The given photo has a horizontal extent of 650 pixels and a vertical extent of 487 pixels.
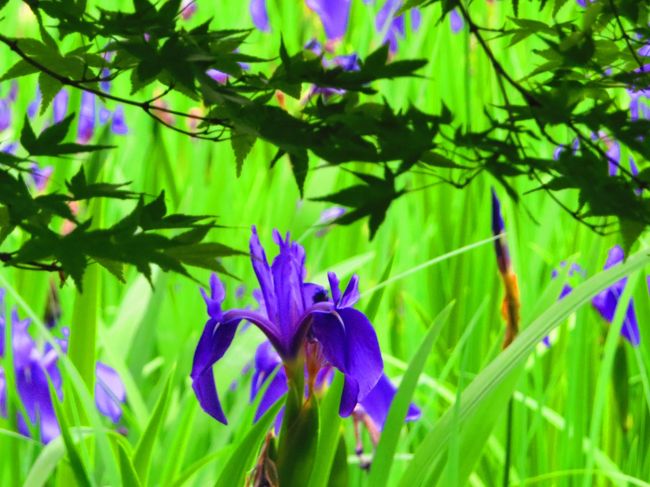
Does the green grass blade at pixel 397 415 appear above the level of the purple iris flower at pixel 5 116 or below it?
below

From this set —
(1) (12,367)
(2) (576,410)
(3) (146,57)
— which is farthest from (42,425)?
(3) (146,57)

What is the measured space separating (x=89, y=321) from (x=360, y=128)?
1.52 ft

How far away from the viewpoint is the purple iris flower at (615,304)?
107cm

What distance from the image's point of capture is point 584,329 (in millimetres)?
1025

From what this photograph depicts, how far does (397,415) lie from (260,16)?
170 centimetres

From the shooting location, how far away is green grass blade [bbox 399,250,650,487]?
28.9 inches

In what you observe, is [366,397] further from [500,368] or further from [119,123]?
[119,123]

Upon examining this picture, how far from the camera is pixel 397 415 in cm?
75

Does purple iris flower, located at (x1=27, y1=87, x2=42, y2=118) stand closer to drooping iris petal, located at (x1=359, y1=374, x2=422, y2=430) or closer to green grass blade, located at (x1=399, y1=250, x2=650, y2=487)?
drooping iris petal, located at (x1=359, y1=374, x2=422, y2=430)

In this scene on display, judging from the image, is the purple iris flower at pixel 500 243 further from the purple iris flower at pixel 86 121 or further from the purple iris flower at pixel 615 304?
the purple iris flower at pixel 86 121

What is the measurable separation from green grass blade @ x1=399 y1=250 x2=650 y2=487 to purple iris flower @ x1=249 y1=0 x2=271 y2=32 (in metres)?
1.66

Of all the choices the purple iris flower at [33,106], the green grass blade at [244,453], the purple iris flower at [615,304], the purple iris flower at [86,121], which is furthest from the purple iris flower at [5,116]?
the green grass blade at [244,453]

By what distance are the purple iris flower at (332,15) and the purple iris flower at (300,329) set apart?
5.47 ft

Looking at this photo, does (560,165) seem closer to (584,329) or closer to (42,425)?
(584,329)
